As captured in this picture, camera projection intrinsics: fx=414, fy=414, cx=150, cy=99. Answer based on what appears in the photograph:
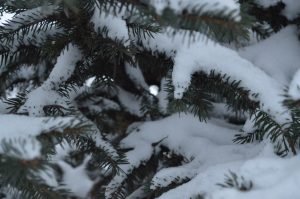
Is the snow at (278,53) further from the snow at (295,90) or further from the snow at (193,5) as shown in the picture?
the snow at (193,5)

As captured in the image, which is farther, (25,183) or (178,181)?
(178,181)

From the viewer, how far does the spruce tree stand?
3.00 feet

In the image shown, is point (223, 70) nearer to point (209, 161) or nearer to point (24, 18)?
point (209, 161)

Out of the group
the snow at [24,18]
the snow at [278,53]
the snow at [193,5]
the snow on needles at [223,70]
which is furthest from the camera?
the snow at [278,53]

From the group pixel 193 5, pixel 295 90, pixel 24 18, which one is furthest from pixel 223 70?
pixel 24 18

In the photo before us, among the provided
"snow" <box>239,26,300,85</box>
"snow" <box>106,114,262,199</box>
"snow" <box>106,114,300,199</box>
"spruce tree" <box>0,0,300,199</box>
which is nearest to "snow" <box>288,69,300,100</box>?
"spruce tree" <box>0,0,300,199</box>

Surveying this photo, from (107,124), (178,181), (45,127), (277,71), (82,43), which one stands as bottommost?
(107,124)

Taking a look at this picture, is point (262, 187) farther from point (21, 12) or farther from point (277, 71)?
point (21, 12)

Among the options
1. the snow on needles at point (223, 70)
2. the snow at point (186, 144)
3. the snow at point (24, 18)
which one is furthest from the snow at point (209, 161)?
the snow at point (24, 18)

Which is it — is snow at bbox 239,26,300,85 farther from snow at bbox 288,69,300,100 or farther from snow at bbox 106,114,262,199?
snow at bbox 288,69,300,100

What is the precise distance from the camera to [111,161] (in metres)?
1.44

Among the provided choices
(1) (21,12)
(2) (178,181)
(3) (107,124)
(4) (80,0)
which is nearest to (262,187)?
(2) (178,181)

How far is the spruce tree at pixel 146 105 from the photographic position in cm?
91

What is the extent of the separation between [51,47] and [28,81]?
3.14 ft
